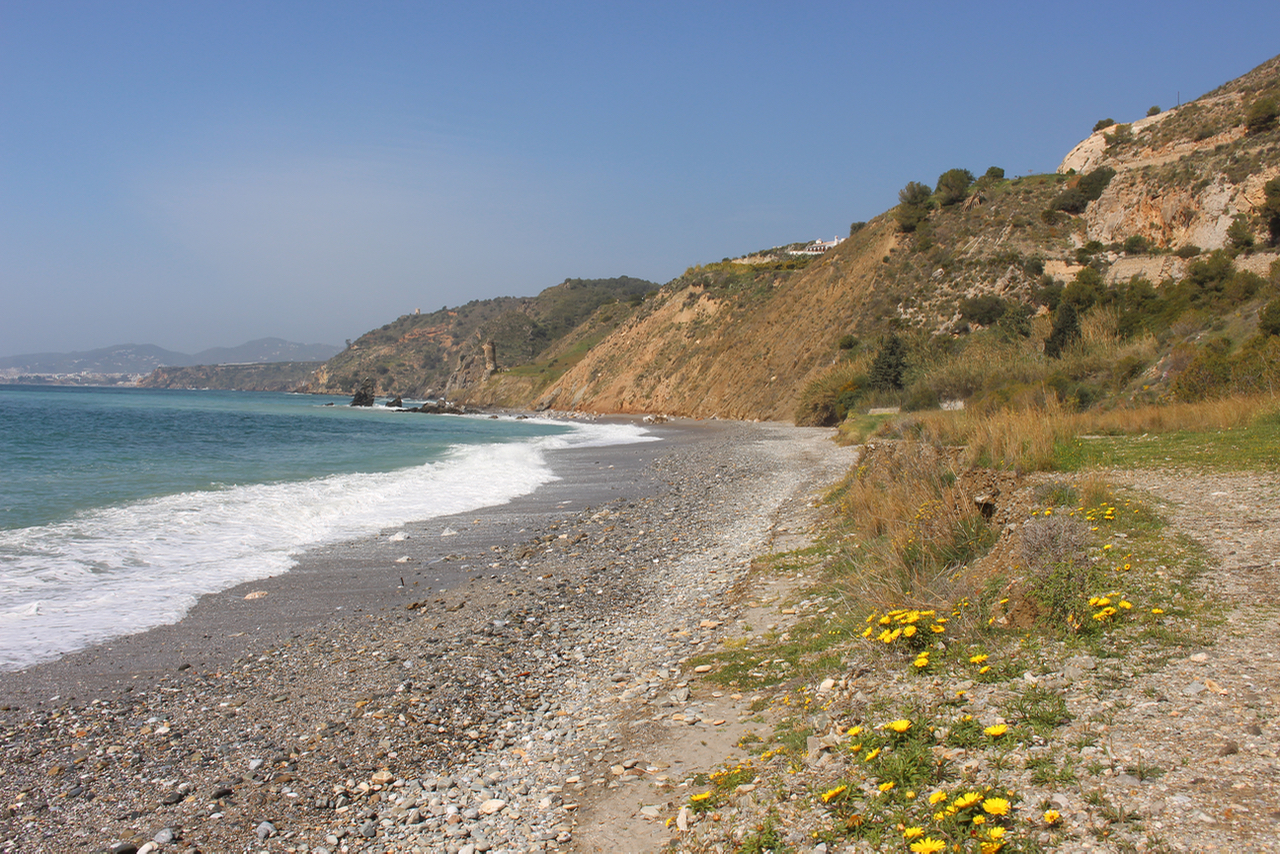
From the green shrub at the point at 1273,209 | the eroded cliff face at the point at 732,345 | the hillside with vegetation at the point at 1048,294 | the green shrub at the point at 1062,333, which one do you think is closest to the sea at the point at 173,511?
the hillside with vegetation at the point at 1048,294

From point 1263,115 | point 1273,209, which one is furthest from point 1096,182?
point 1273,209

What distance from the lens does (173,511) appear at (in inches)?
518

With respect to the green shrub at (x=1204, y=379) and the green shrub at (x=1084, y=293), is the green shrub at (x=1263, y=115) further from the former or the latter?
the green shrub at (x=1204, y=379)

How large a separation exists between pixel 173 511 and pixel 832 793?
1384cm

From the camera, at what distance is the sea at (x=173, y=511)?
7.87 meters

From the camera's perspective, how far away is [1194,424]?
484 inches

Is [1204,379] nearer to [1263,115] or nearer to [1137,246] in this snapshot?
[1137,246]

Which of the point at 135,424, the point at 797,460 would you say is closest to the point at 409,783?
the point at 797,460

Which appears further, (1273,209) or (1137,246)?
(1137,246)

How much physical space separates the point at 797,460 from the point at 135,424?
3975cm

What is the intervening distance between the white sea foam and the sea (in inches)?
1.0

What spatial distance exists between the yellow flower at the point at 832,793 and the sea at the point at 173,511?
698 centimetres

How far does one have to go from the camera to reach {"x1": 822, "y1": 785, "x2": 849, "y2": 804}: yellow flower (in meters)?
3.13

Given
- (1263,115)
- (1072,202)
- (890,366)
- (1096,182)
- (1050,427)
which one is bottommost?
(1050,427)
